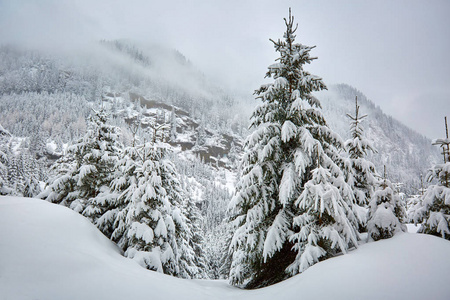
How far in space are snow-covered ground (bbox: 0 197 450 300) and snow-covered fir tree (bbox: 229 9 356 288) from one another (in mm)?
2136

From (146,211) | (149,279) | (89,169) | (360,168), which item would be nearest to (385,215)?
(360,168)

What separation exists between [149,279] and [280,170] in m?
5.80

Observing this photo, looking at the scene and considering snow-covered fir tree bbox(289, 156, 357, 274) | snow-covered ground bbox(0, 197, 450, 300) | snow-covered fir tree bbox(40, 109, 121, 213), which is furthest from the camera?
snow-covered fir tree bbox(40, 109, 121, 213)

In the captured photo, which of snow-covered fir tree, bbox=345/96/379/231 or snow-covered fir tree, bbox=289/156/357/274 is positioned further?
snow-covered fir tree, bbox=345/96/379/231

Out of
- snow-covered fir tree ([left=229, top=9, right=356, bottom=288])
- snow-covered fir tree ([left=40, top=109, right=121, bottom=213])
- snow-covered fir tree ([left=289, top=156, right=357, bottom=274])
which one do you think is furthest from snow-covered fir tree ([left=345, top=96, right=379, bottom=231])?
snow-covered fir tree ([left=40, top=109, right=121, bottom=213])

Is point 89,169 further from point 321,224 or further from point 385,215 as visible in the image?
point 385,215

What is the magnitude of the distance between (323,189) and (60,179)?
48.6ft

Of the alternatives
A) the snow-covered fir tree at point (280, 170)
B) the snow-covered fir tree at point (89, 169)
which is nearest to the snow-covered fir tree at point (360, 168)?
the snow-covered fir tree at point (280, 170)

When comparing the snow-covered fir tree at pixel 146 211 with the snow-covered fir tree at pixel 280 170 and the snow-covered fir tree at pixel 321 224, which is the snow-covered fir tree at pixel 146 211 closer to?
the snow-covered fir tree at pixel 280 170

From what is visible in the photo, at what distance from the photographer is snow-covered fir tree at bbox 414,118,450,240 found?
6543mm

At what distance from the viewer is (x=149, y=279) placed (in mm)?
5855

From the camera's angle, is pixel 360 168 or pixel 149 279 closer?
pixel 149 279

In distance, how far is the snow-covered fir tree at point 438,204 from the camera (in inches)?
258

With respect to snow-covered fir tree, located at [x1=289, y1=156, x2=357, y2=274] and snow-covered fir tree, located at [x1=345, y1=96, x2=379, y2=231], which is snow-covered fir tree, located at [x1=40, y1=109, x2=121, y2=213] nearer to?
snow-covered fir tree, located at [x1=289, y1=156, x2=357, y2=274]
